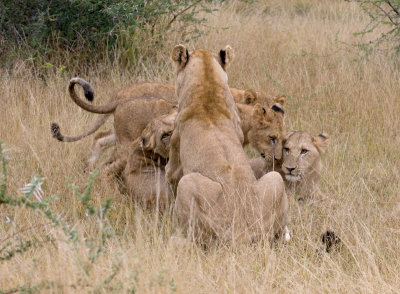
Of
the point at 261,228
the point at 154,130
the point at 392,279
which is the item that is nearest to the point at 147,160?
the point at 154,130

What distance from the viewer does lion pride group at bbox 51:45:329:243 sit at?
363 cm

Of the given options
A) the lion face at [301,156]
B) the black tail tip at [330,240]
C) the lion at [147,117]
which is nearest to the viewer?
the black tail tip at [330,240]

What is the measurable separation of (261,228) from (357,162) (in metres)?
1.97

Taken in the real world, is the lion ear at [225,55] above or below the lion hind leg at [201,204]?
Result: above

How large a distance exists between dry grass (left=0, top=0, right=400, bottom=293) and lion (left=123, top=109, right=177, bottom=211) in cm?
16

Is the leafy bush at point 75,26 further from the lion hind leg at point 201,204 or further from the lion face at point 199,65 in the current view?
the lion hind leg at point 201,204

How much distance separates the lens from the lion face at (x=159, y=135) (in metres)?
4.73

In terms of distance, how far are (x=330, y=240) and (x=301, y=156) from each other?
0.86 m

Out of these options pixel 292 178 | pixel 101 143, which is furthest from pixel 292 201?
pixel 101 143

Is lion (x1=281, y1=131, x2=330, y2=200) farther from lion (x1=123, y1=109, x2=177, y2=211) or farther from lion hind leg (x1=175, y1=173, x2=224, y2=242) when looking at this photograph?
lion hind leg (x1=175, y1=173, x2=224, y2=242)

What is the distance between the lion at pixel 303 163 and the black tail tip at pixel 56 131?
1800mm

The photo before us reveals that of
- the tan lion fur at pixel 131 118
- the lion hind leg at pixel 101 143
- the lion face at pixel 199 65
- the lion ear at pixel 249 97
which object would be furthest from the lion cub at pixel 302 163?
the lion hind leg at pixel 101 143

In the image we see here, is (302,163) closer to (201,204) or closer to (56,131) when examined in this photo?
(201,204)

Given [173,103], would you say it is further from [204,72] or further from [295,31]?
[295,31]
